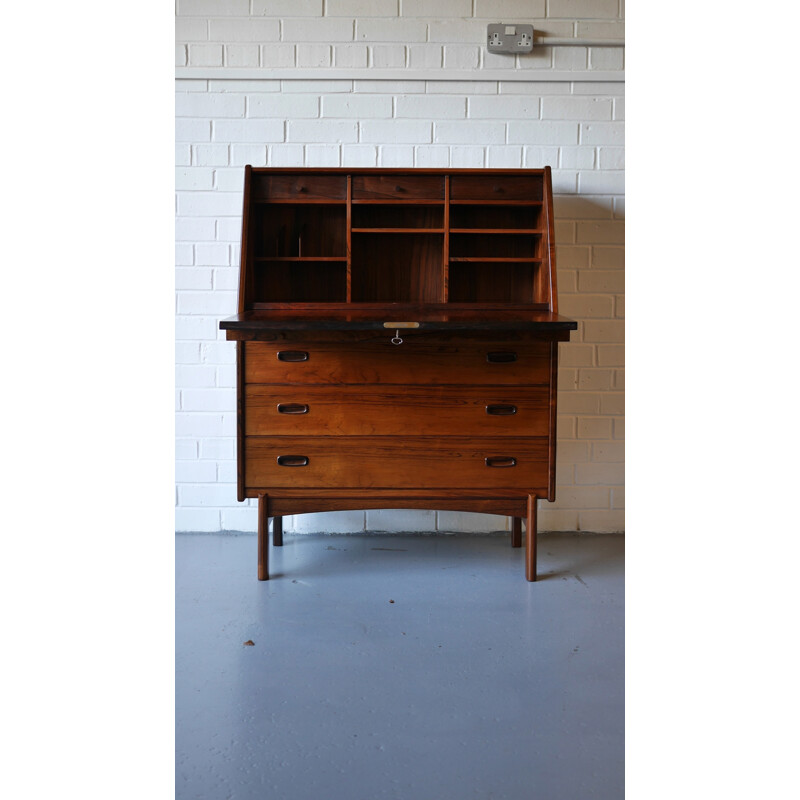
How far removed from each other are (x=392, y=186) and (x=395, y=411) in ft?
3.24

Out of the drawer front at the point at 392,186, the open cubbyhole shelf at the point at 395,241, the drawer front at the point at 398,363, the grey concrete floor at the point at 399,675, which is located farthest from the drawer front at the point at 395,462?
the drawer front at the point at 392,186

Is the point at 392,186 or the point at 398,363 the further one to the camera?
the point at 392,186

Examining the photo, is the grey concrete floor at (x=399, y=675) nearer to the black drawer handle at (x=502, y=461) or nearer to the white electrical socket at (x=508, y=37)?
the black drawer handle at (x=502, y=461)

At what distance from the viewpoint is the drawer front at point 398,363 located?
2.83m

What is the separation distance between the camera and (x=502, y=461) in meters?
2.87

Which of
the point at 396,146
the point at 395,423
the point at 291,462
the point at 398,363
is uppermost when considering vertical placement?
the point at 396,146

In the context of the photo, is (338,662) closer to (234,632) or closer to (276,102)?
(234,632)

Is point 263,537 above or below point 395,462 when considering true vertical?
below

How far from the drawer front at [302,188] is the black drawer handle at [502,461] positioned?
49.4 inches

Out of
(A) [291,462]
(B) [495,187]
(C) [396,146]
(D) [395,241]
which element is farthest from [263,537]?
(C) [396,146]

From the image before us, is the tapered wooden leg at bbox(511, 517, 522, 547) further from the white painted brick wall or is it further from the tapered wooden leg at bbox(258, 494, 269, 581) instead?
the tapered wooden leg at bbox(258, 494, 269, 581)

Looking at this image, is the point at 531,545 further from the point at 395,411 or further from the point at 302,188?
the point at 302,188
